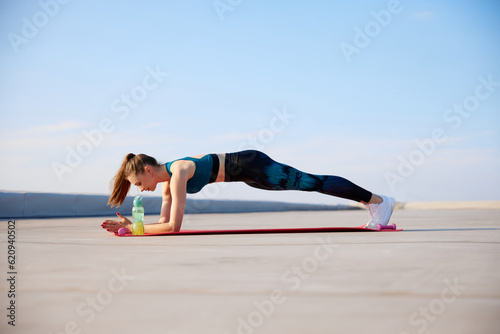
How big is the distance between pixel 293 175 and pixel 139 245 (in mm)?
1520

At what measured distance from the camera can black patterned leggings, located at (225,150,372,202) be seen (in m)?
4.32

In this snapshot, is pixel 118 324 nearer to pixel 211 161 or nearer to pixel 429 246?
pixel 429 246

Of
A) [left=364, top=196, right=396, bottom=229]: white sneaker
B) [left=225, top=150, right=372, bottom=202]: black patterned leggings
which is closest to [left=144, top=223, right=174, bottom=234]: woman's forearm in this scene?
[left=225, top=150, right=372, bottom=202]: black patterned leggings

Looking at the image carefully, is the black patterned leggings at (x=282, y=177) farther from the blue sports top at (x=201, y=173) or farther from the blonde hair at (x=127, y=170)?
the blonde hair at (x=127, y=170)

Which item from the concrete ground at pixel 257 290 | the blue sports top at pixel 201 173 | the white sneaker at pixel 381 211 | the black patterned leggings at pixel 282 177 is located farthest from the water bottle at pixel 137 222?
the white sneaker at pixel 381 211

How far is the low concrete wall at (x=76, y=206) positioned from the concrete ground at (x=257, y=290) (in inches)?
241

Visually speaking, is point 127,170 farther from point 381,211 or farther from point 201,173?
point 381,211

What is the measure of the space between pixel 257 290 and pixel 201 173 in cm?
257

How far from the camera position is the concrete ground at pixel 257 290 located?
129 centimetres

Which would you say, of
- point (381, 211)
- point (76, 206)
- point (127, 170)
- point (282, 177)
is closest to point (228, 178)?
point (282, 177)

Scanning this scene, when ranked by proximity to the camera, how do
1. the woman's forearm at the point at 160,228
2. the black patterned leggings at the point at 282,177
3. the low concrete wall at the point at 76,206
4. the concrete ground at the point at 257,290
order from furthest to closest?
the low concrete wall at the point at 76,206 → the black patterned leggings at the point at 282,177 → the woman's forearm at the point at 160,228 → the concrete ground at the point at 257,290

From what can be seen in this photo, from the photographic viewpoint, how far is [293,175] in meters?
4.32

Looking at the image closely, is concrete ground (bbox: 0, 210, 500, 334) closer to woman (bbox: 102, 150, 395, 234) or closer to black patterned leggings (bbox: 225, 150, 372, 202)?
woman (bbox: 102, 150, 395, 234)

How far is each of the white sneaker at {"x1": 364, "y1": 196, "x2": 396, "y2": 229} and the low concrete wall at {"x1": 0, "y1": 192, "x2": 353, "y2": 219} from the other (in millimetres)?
5935
